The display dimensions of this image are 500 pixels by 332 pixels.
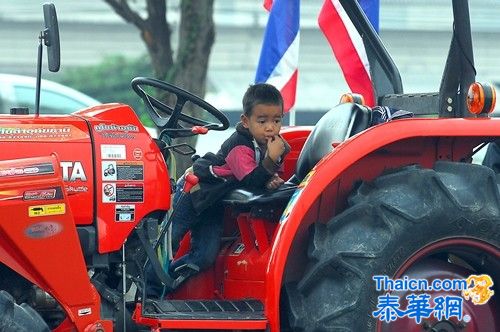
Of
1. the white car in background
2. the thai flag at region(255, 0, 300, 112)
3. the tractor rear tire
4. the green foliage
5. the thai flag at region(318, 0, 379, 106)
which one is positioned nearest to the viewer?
the tractor rear tire

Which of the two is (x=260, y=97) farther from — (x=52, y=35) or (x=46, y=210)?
(x=46, y=210)

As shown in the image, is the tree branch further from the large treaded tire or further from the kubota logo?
the large treaded tire

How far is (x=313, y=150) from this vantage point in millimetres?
5469

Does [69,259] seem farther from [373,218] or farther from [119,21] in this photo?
[119,21]

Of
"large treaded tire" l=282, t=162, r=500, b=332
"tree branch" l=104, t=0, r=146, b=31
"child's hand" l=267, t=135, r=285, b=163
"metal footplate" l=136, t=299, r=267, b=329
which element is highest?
"tree branch" l=104, t=0, r=146, b=31

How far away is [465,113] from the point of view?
5.19 metres

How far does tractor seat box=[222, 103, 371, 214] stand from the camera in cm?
522

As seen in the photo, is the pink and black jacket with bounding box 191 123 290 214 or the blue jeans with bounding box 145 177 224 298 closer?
the pink and black jacket with bounding box 191 123 290 214

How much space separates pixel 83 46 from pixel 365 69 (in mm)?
24105

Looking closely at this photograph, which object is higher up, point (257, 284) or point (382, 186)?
point (382, 186)

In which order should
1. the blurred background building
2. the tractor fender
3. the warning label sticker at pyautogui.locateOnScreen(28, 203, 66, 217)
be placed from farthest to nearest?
the blurred background building < the tractor fender < the warning label sticker at pyautogui.locateOnScreen(28, 203, 66, 217)

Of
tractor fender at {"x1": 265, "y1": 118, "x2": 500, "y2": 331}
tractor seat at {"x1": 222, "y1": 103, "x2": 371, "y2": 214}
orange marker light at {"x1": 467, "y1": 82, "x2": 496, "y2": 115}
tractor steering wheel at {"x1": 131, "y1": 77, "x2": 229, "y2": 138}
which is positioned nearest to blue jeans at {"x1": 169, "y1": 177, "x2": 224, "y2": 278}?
tractor seat at {"x1": 222, "y1": 103, "x2": 371, "y2": 214}

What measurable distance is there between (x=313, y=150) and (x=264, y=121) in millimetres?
269

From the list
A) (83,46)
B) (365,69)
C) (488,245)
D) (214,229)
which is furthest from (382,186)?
(83,46)
